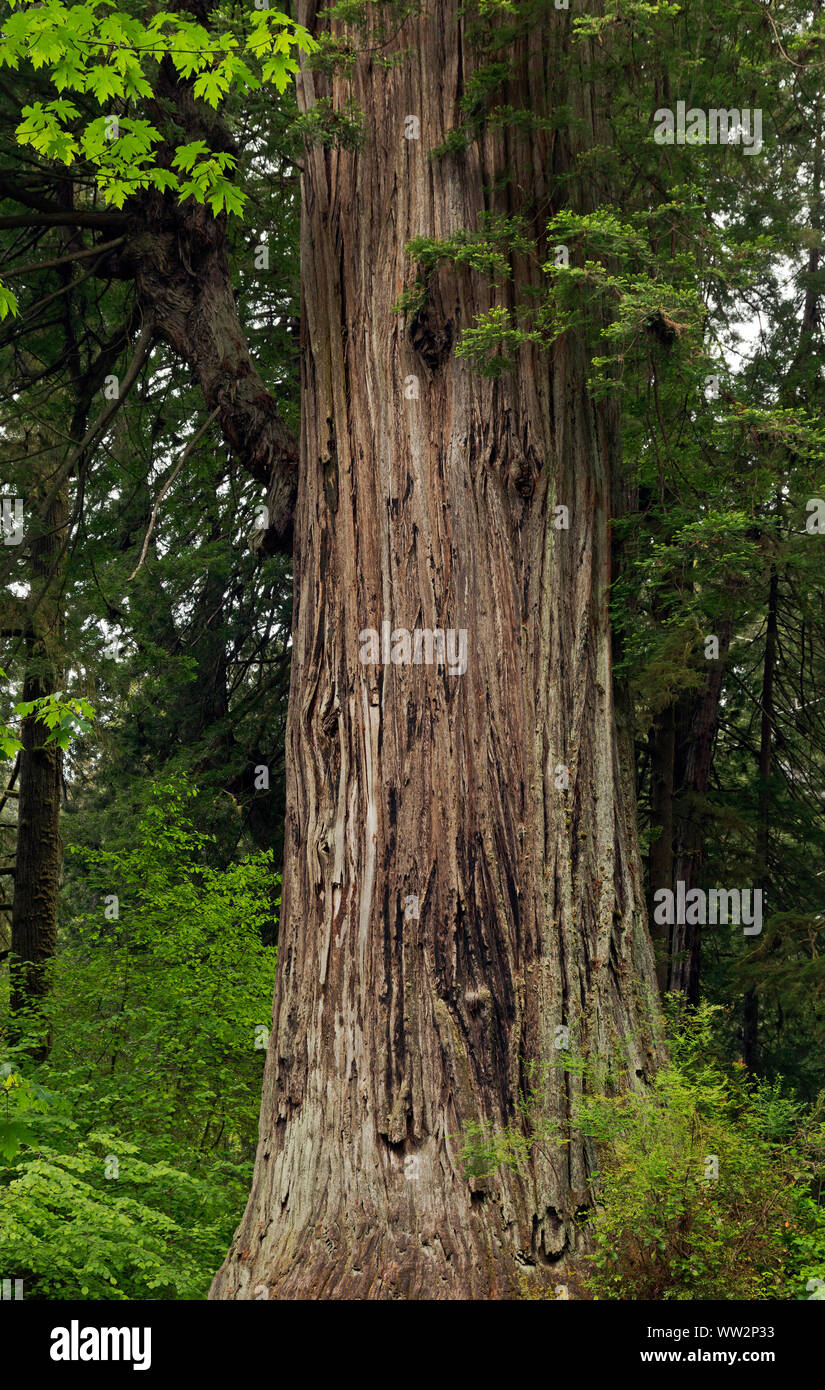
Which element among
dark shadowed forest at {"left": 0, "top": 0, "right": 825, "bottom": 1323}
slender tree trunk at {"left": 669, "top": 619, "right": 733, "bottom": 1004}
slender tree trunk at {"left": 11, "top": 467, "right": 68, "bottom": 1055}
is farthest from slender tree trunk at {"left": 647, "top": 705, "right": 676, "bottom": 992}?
slender tree trunk at {"left": 11, "top": 467, "right": 68, "bottom": 1055}

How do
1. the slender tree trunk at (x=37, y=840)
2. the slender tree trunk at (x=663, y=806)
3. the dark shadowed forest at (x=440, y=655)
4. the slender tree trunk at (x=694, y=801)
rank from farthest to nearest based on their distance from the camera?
the slender tree trunk at (x=694, y=801) → the slender tree trunk at (x=663, y=806) → the slender tree trunk at (x=37, y=840) → the dark shadowed forest at (x=440, y=655)

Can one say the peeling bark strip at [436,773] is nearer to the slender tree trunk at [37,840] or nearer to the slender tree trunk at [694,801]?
the slender tree trunk at [37,840]

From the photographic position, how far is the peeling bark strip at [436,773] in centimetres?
421

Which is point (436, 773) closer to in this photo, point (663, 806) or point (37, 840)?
point (663, 806)

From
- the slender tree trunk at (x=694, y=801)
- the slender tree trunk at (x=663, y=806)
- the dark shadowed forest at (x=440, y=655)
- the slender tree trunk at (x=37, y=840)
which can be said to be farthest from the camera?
the slender tree trunk at (x=694, y=801)

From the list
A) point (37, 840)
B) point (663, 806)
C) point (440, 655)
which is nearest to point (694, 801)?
point (663, 806)

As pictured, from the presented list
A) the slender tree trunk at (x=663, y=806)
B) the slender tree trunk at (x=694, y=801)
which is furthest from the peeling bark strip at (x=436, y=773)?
→ the slender tree trunk at (x=694, y=801)

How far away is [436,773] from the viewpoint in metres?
4.72

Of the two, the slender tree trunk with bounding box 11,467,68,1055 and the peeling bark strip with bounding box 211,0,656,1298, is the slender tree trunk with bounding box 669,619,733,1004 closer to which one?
Result: the peeling bark strip with bounding box 211,0,656,1298

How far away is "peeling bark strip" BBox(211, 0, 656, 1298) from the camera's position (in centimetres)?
421
